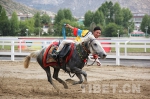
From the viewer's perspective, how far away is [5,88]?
1054 centimetres

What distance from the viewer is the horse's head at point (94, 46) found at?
28.9 ft

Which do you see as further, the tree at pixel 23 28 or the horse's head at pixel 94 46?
the tree at pixel 23 28

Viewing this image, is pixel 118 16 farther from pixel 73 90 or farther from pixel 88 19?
pixel 73 90

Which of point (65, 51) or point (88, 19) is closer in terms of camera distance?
point (65, 51)

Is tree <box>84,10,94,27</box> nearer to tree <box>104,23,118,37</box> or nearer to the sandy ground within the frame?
tree <box>104,23,118,37</box>

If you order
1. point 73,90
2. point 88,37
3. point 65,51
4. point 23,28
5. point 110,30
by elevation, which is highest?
point 23,28

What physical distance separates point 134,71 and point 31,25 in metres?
98.8

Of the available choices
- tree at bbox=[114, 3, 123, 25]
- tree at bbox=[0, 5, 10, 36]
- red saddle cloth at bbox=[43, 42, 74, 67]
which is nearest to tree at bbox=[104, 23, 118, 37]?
tree at bbox=[114, 3, 123, 25]

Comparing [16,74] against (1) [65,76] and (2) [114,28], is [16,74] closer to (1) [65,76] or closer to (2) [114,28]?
(1) [65,76]

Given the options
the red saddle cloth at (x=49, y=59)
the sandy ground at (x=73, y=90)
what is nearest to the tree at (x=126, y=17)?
the sandy ground at (x=73, y=90)

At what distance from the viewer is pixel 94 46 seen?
895 centimetres

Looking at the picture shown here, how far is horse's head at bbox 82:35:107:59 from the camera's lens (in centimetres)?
882

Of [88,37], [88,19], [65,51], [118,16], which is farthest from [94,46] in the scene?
[118,16]

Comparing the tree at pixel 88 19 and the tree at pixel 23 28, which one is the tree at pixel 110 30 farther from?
the tree at pixel 23 28
